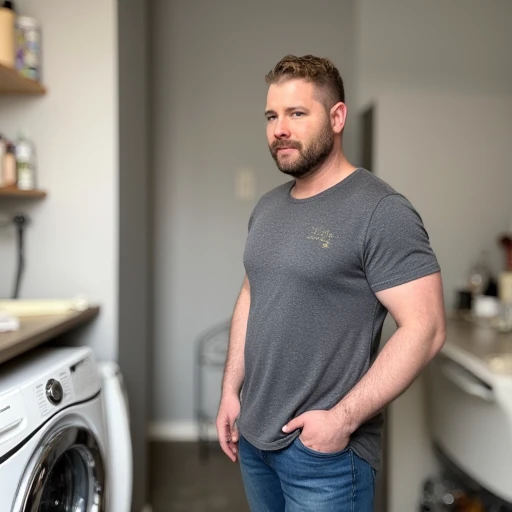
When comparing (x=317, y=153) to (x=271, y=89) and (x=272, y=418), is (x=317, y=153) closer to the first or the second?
(x=271, y=89)

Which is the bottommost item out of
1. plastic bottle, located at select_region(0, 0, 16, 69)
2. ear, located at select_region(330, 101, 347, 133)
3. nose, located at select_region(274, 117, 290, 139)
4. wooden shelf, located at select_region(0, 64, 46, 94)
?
nose, located at select_region(274, 117, 290, 139)

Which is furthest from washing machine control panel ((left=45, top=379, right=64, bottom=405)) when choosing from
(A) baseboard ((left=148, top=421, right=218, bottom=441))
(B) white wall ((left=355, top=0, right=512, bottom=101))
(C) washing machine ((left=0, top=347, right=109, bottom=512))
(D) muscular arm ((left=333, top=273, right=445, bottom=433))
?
(B) white wall ((left=355, top=0, right=512, bottom=101))

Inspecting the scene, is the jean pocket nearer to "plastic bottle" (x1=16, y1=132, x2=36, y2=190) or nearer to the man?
the man

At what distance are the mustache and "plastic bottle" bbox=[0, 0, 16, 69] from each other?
3.26 ft

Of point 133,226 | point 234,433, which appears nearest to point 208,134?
point 133,226

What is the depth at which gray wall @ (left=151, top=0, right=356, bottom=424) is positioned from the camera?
9.55ft

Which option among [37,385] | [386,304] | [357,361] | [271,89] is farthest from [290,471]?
[271,89]

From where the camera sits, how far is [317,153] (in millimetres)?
1169

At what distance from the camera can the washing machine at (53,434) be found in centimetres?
117

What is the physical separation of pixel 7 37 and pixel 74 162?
1.43ft

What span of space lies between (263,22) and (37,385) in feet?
7.56

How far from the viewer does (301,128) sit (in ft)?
3.84

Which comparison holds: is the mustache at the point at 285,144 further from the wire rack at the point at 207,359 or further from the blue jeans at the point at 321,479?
the wire rack at the point at 207,359

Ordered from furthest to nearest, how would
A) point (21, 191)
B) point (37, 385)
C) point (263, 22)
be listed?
point (263, 22) → point (21, 191) → point (37, 385)
